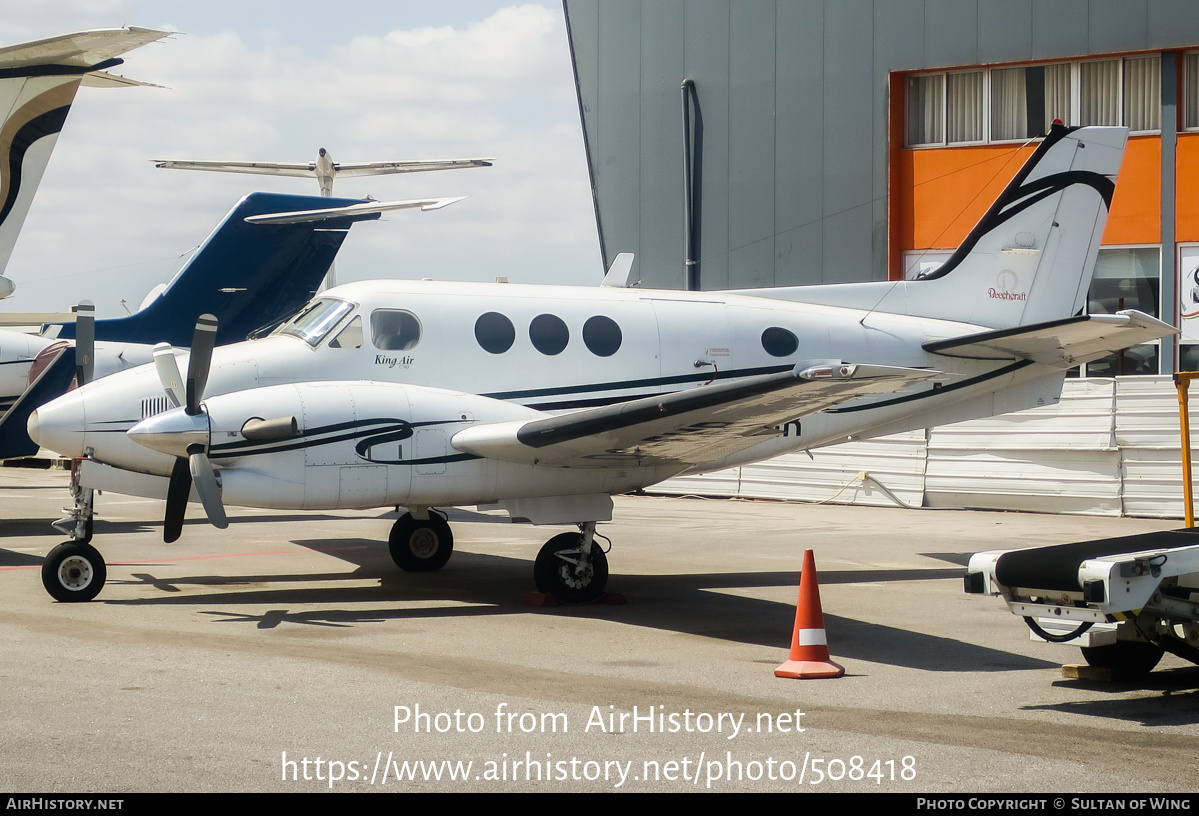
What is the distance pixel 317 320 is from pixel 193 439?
6.77 ft

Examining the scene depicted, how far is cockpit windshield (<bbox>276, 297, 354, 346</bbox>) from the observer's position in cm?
1145

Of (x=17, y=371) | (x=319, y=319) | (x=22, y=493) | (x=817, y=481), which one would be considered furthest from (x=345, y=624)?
(x=22, y=493)

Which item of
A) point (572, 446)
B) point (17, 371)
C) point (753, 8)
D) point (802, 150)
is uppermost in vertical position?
point (753, 8)

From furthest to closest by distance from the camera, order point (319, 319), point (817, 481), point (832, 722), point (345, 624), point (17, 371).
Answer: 1. point (817, 481)
2. point (17, 371)
3. point (319, 319)
4. point (345, 624)
5. point (832, 722)

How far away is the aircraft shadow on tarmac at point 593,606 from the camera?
361 inches

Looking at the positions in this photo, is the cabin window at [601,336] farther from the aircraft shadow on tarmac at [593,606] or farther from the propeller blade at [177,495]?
the propeller blade at [177,495]

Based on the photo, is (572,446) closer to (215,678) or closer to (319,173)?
(215,678)

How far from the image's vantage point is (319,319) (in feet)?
38.1

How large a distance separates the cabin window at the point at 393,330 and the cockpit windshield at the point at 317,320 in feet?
0.98

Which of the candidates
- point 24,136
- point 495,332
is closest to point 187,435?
point 495,332

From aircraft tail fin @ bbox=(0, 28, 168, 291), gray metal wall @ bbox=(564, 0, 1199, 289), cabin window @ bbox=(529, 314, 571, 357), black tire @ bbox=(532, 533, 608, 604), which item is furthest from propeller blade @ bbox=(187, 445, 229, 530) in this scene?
gray metal wall @ bbox=(564, 0, 1199, 289)

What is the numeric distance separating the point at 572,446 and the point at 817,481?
1275 cm

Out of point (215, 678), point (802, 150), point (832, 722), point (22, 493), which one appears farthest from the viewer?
point (802, 150)

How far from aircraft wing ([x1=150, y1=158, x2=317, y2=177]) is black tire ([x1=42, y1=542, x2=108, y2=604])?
22907mm
